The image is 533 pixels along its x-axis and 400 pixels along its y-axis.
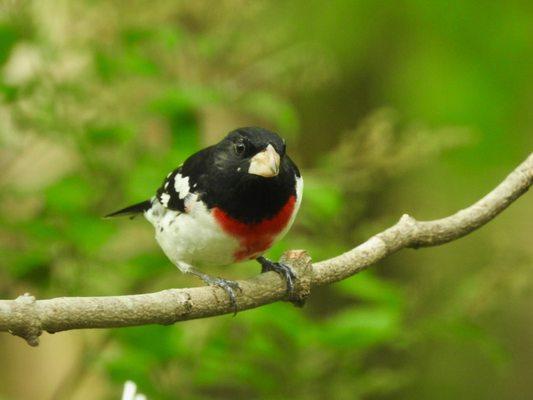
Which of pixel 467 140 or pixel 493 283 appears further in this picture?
pixel 467 140

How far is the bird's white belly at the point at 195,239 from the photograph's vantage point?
2584mm

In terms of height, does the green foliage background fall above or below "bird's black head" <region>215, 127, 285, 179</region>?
above

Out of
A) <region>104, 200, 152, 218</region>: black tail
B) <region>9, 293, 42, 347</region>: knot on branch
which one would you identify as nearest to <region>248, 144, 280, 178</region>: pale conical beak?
<region>104, 200, 152, 218</region>: black tail

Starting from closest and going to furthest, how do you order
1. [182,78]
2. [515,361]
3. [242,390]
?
1. [182,78]
2. [242,390]
3. [515,361]

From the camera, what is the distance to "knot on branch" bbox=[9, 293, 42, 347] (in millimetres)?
1745

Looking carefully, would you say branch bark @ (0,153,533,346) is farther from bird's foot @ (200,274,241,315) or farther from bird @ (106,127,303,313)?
bird @ (106,127,303,313)

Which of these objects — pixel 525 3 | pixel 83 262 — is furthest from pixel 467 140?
pixel 83 262

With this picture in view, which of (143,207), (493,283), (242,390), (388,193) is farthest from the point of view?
(388,193)

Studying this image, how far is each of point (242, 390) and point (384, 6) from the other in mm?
2292

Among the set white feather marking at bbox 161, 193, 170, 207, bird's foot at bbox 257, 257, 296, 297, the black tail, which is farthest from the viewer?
the black tail

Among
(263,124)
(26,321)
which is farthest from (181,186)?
(263,124)

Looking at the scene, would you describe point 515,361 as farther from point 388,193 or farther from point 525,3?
point 525,3

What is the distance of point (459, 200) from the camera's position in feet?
18.6

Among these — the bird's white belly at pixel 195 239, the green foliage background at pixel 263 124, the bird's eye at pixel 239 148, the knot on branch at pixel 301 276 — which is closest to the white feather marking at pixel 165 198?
the bird's white belly at pixel 195 239
